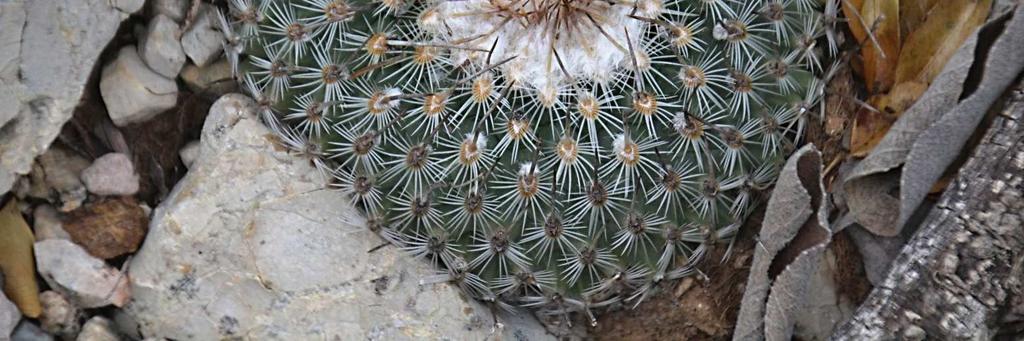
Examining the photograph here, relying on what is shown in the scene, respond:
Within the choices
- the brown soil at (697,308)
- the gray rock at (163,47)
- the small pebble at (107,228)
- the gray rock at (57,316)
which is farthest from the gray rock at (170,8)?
the brown soil at (697,308)

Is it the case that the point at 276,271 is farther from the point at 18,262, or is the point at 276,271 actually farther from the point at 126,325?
the point at 18,262

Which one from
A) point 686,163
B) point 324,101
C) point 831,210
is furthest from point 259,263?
point 831,210

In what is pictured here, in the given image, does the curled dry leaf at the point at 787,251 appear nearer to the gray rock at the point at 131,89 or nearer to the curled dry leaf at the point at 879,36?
the curled dry leaf at the point at 879,36

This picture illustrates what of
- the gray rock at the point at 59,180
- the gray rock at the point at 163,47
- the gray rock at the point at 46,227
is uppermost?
the gray rock at the point at 163,47

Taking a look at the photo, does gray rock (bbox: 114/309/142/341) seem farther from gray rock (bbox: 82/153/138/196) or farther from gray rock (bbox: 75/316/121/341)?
gray rock (bbox: 82/153/138/196)

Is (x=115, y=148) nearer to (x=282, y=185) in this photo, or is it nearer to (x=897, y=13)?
(x=282, y=185)

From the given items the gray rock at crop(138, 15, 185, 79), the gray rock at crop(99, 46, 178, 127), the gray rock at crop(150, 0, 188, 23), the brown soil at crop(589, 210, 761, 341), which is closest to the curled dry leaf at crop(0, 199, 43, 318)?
the gray rock at crop(99, 46, 178, 127)

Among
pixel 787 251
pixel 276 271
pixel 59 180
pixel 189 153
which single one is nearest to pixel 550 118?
pixel 787 251
